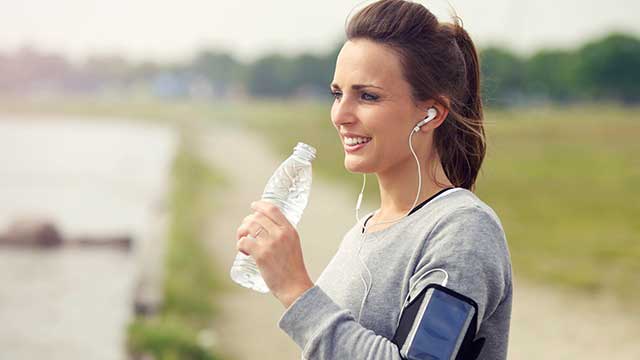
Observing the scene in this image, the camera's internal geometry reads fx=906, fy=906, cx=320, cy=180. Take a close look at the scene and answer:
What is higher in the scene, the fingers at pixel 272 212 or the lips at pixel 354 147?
the lips at pixel 354 147

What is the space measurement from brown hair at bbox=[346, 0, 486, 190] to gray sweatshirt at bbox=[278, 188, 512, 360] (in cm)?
14

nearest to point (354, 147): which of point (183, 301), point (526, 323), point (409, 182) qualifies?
point (409, 182)

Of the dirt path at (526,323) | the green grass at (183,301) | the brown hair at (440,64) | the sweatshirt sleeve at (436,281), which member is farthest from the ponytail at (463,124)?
the dirt path at (526,323)

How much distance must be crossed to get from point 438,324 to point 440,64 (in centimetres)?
52

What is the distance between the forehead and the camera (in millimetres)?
1680

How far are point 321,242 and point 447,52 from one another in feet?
45.3

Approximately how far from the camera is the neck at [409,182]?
1764 millimetres

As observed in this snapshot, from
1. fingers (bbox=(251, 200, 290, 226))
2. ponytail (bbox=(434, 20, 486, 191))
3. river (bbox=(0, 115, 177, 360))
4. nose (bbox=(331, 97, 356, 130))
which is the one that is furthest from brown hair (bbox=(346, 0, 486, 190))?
river (bbox=(0, 115, 177, 360))

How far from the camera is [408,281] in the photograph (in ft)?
5.28

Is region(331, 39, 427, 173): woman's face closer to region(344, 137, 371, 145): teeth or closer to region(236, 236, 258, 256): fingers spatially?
region(344, 137, 371, 145): teeth

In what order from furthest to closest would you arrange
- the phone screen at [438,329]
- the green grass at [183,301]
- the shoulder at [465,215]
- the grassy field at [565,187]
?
the grassy field at [565,187] < the green grass at [183,301] < the shoulder at [465,215] < the phone screen at [438,329]

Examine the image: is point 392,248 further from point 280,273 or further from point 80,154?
point 80,154

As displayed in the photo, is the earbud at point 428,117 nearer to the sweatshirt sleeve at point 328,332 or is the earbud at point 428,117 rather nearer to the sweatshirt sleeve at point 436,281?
the sweatshirt sleeve at point 436,281

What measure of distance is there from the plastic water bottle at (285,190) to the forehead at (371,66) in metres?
0.20
